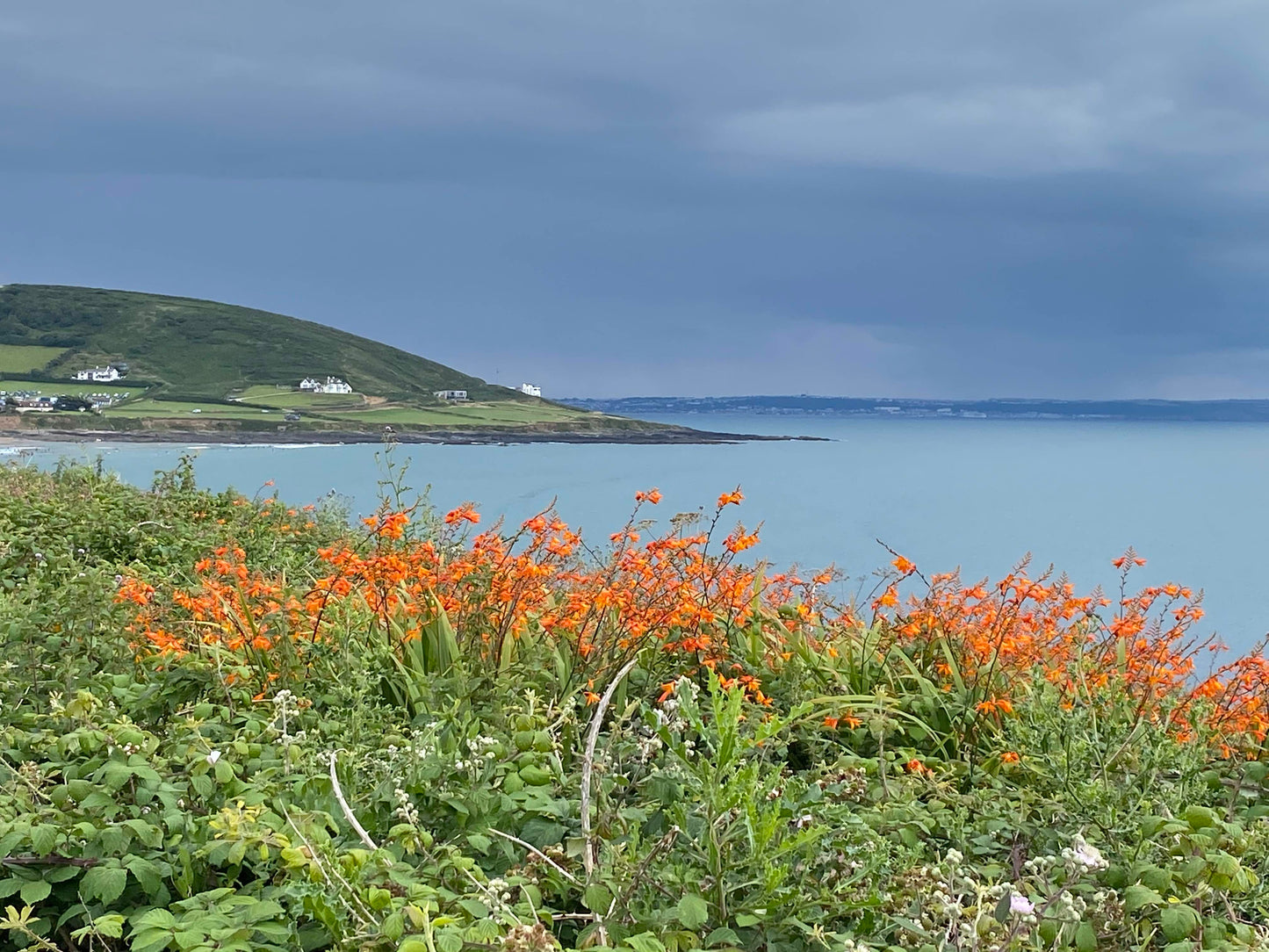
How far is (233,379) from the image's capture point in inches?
3900

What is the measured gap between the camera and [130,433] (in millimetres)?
60531

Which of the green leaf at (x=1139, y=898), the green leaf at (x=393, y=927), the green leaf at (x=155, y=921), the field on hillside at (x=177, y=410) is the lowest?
the green leaf at (x=1139, y=898)

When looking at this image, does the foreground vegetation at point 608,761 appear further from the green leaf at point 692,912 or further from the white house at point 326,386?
the white house at point 326,386

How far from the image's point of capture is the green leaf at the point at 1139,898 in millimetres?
2584

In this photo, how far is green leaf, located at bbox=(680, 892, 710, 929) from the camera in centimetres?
226

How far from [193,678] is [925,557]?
15.9 metres

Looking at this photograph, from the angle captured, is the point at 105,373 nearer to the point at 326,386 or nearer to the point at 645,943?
the point at 326,386

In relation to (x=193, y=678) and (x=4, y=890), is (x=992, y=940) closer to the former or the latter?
(x=4, y=890)

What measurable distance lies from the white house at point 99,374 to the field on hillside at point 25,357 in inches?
174

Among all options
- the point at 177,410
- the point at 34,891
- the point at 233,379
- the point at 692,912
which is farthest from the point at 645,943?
the point at 233,379

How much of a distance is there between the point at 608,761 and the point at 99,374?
99850mm

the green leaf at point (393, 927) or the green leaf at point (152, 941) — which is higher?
the green leaf at point (393, 927)

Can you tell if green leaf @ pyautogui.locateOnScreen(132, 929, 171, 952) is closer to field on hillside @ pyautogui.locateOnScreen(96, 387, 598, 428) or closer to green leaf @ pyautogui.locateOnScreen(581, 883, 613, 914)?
green leaf @ pyautogui.locateOnScreen(581, 883, 613, 914)

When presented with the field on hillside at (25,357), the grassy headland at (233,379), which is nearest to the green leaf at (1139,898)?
the grassy headland at (233,379)
